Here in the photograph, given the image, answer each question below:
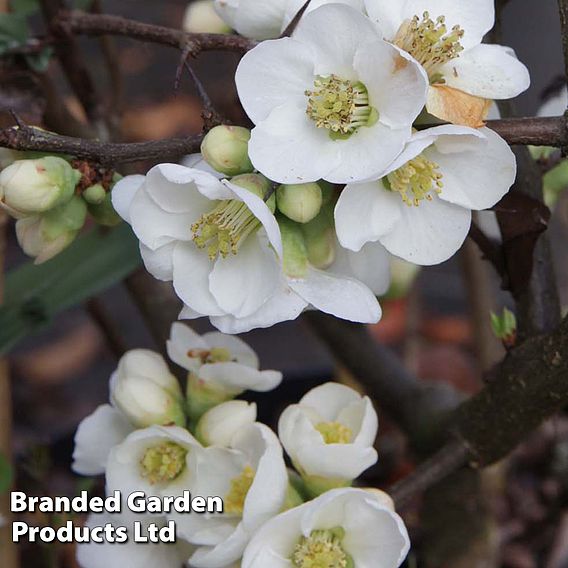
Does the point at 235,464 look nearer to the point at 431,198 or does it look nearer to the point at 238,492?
the point at 238,492

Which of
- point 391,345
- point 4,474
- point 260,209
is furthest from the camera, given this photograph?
point 391,345

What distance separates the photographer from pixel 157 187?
1.63 ft

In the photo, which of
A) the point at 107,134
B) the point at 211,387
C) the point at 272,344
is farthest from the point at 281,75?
the point at 272,344

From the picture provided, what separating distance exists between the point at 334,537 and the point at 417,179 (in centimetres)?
24

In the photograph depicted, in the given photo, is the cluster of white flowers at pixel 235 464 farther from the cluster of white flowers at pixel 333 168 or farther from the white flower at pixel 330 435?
the cluster of white flowers at pixel 333 168

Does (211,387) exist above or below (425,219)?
below

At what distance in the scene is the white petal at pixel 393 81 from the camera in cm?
45

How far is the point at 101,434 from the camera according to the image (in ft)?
2.23

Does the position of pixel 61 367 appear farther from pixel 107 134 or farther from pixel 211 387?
pixel 211 387

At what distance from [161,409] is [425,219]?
0.25m

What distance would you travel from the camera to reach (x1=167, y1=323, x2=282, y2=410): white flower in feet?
2.06

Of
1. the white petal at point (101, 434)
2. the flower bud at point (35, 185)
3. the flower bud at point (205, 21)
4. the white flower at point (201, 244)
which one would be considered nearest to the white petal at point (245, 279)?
the white flower at point (201, 244)

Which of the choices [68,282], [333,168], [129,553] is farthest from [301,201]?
[68,282]

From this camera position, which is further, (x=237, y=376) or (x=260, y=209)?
(x=237, y=376)
